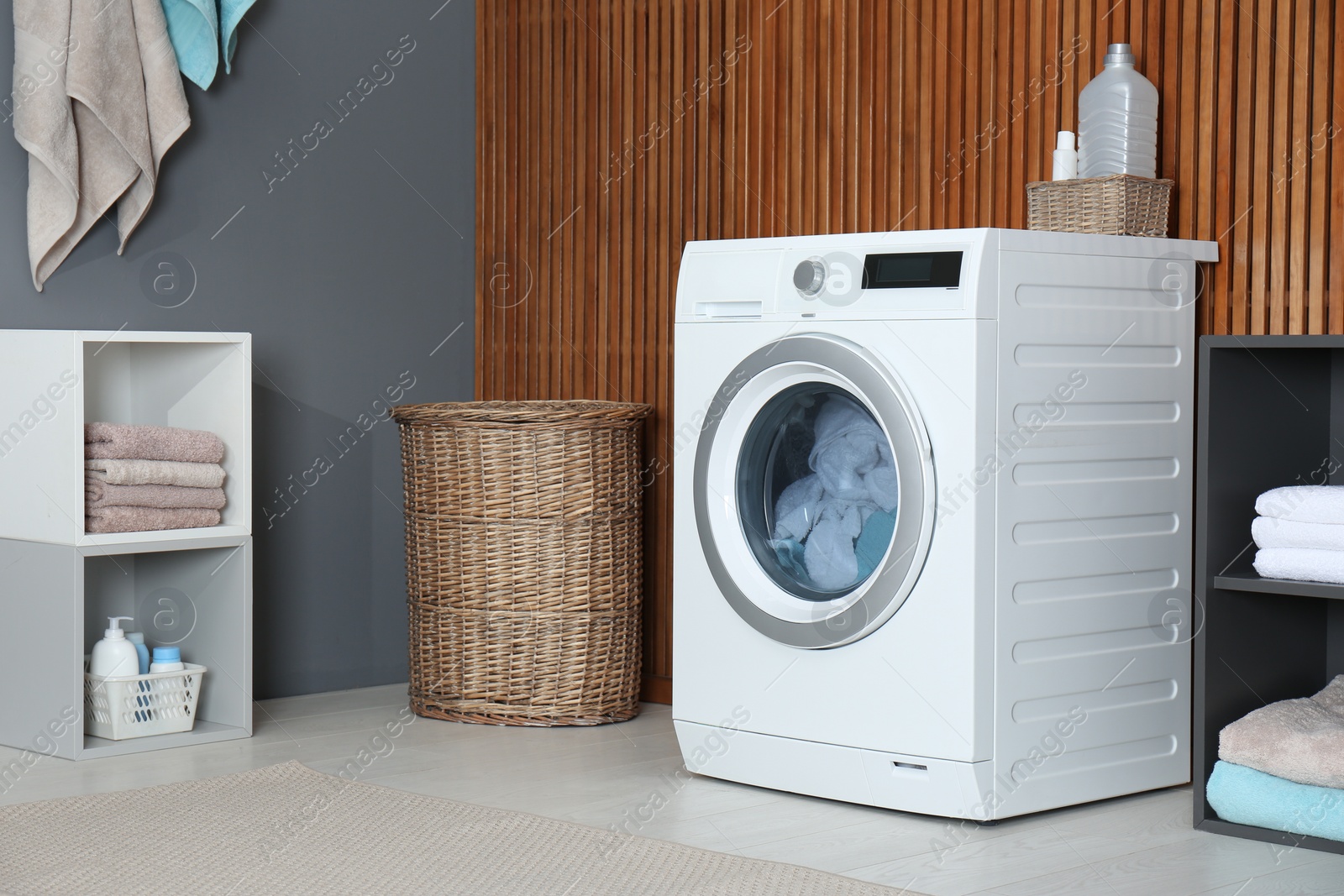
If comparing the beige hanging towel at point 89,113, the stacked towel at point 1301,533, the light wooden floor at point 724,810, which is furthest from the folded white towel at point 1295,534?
the beige hanging towel at point 89,113

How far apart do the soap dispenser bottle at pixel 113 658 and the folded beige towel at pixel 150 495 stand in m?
0.26

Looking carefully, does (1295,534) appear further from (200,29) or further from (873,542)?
(200,29)

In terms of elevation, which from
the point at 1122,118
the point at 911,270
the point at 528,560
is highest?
the point at 1122,118

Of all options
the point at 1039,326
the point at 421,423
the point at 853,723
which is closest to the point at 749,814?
the point at 853,723

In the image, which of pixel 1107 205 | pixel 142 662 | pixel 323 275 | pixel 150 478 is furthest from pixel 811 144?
pixel 142 662

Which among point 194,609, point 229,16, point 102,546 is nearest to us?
point 102,546

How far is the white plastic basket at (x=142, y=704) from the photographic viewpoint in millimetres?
2998

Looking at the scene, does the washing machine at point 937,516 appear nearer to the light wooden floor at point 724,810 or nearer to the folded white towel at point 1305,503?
the light wooden floor at point 724,810

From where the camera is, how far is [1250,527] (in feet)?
8.16

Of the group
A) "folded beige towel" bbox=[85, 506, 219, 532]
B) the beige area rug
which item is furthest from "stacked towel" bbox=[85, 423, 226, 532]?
the beige area rug

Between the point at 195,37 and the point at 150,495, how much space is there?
1.03 meters

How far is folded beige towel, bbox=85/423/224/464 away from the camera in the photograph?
292cm

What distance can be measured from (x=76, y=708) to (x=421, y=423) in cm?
91

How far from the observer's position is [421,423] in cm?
332
